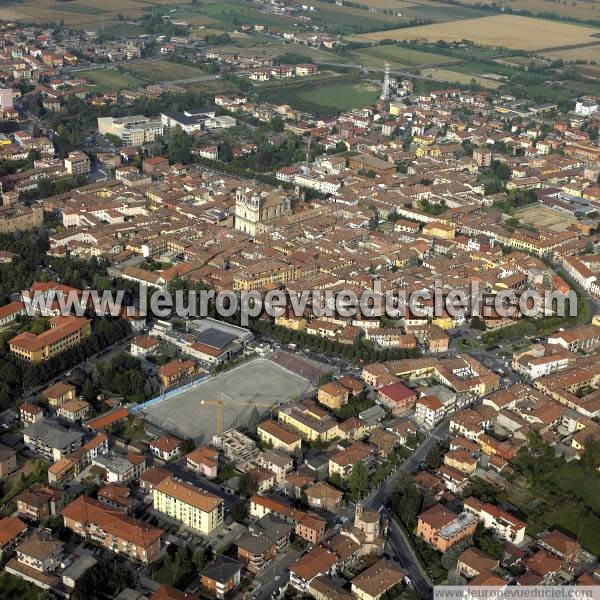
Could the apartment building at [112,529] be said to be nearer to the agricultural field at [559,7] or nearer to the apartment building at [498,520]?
the apartment building at [498,520]

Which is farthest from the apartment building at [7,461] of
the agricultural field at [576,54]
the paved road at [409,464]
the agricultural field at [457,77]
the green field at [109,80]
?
the agricultural field at [576,54]

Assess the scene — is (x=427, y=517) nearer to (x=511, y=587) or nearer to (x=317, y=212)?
(x=511, y=587)

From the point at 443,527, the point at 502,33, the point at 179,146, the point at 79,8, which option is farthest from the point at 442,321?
the point at 79,8

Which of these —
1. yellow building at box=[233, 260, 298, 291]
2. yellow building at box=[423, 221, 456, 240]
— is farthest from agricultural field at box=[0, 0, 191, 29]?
yellow building at box=[233, 260, 298, 291]

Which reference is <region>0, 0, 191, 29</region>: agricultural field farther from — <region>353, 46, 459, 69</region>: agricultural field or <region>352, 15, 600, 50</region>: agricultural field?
<region>353, 46, 459, 69</region>: agricultural field

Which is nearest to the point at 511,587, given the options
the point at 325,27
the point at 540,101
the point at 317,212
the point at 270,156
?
the point at 317,212

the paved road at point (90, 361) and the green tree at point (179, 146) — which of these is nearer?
the paved road at point (90, 361)
